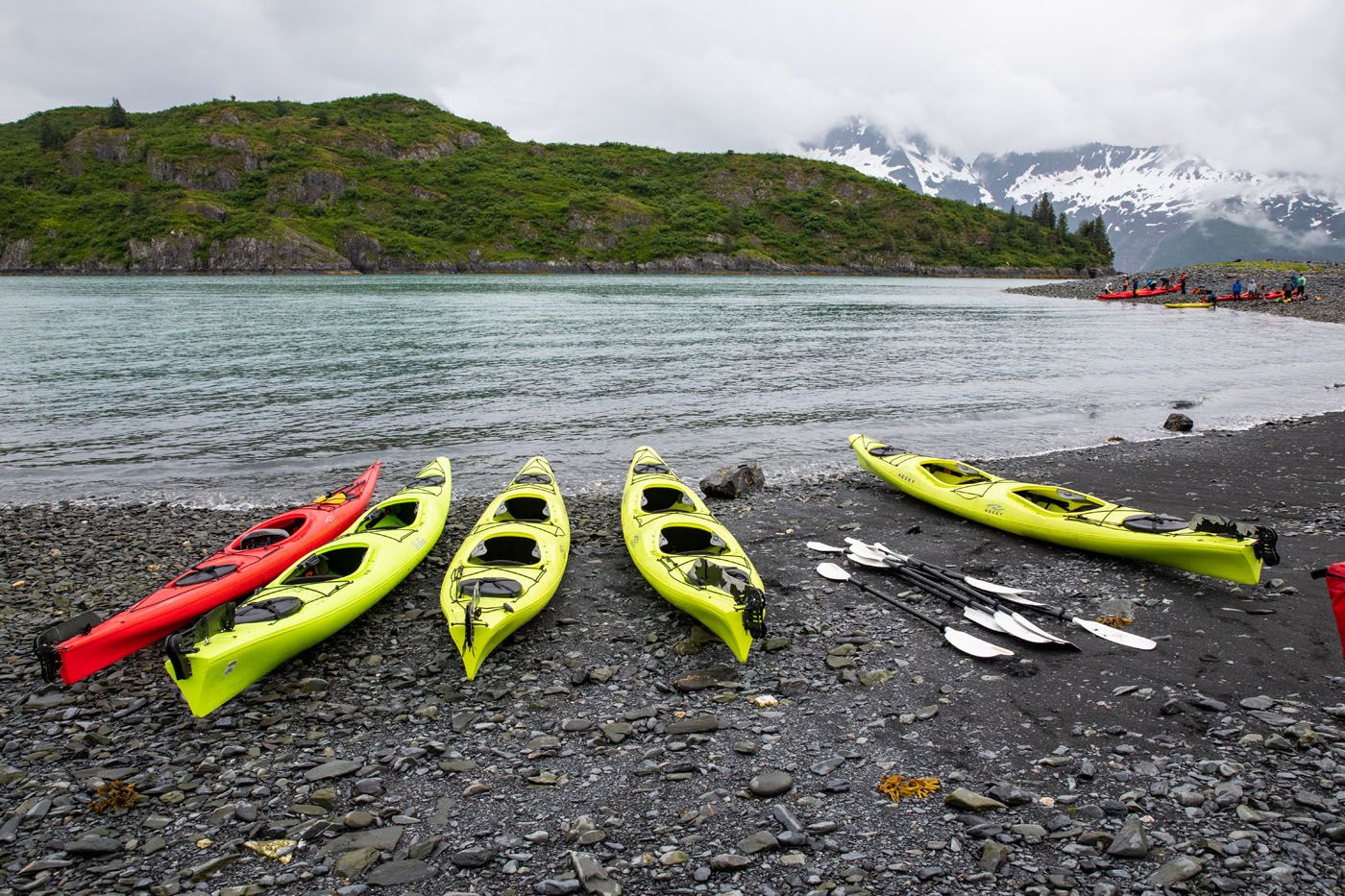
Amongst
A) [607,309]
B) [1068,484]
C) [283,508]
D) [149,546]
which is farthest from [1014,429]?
[607,309]

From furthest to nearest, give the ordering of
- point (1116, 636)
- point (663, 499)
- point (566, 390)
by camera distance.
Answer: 1. point (566, 390)
2. point (663, 499)
3. point (1116, 636)

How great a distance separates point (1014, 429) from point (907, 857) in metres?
20.3

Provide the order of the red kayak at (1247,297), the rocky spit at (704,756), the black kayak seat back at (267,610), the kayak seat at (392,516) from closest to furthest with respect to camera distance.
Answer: the rocky spit at (704,756), the black kayak seat back at (267,610), the kayak seat at (392,516), the red kayak at (1247,297)

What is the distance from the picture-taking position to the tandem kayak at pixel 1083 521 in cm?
986

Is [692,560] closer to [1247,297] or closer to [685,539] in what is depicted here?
[685,539]

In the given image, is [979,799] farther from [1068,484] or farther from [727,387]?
[727,387]

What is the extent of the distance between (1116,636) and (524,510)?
9.52 m

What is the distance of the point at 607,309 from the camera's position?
66.9 m

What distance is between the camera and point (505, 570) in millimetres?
9977

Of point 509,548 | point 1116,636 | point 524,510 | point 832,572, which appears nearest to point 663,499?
point 524,510

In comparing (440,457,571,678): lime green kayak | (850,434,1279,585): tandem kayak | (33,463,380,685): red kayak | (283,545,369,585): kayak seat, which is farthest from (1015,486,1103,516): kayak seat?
(33,463,380,685): red kayak

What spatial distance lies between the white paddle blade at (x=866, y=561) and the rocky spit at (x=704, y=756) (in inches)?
33.3

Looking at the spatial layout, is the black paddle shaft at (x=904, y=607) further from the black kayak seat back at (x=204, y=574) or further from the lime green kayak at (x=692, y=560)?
the black kayak seat back at (x=204, y=574)

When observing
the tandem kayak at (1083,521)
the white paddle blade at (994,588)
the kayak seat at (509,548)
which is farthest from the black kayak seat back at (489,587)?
the tandem kayak at (1083,521)
